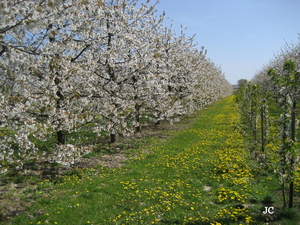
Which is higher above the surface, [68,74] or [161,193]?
[68,74]

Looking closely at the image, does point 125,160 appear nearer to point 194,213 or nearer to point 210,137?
point 194,213

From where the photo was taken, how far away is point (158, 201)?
24.3 feet

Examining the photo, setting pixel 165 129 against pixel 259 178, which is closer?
pixel 259 178

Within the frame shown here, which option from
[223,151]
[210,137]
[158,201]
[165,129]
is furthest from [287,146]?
[165,129]

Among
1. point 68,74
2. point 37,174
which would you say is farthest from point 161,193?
point 68,74

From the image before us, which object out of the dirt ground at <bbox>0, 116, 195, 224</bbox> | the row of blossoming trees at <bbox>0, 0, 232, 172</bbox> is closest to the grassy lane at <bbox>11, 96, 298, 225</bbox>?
the dirt ground at <bbox>0, 116, 195, 224</bbox>

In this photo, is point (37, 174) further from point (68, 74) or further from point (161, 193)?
point (161, 193)

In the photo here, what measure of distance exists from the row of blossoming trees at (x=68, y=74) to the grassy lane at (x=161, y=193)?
1545mm

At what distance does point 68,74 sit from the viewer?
10.4m

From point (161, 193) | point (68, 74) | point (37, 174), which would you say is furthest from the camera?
point (68, 74)

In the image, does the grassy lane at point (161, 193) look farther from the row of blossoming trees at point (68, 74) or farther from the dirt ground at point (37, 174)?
the row of blossoming trees at point (68, 74)

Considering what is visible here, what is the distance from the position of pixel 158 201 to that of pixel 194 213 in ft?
4.25

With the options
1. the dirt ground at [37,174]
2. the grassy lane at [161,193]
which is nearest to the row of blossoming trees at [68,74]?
the dirt ground at [37,174]

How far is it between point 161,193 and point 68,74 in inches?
257
